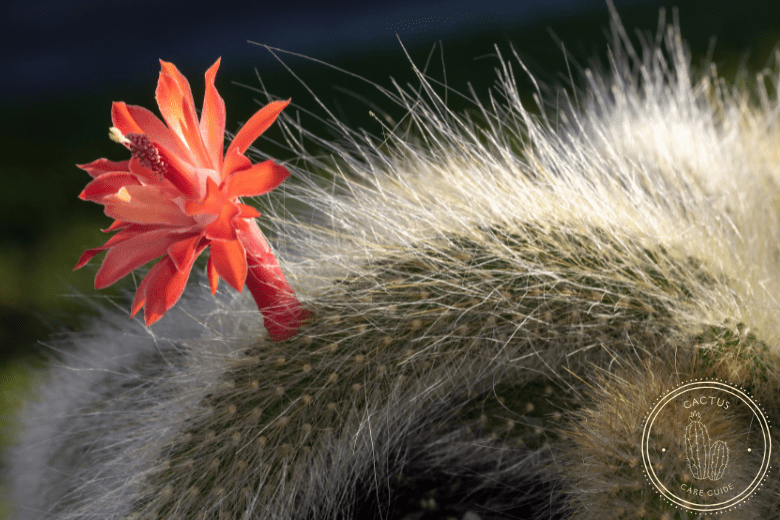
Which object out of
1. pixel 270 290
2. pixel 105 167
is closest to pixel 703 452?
pixel 270 290

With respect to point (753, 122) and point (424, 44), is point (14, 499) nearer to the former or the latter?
point (753, 122)

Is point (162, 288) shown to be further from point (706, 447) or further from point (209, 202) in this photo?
point (706, 447)

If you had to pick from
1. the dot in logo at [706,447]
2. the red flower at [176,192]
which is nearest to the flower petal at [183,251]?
the red flower at [176,192]

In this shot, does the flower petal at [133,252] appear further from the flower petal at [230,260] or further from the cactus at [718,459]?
the cactus at [718,459]

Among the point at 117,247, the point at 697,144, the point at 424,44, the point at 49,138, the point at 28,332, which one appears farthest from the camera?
the point at 424,44

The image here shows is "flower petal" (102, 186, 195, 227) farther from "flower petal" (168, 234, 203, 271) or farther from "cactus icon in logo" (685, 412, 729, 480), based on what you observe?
"cactus icon in logo" (685, 412, 729, 480)

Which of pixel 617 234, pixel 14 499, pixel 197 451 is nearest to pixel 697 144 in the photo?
pixel 617 234
